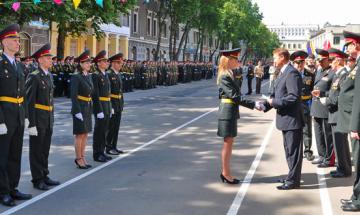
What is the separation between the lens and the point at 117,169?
873 centimetres

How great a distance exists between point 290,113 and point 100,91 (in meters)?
3.73

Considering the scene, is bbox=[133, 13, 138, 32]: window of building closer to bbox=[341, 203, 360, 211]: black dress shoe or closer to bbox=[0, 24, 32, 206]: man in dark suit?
bbox=[0, 24, 32, 206]: man in dark suit

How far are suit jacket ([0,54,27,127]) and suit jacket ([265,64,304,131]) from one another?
12.1 ft

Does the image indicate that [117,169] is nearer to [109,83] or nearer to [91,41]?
[109,83]

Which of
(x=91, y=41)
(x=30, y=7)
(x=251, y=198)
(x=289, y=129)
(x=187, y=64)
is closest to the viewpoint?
(x=251, y=198)

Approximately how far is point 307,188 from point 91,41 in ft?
117

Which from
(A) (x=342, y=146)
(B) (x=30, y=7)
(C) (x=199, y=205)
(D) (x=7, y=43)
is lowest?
(C) (x=199, y=205)

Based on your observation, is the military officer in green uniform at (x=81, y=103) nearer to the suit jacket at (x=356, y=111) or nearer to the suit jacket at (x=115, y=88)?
the suit jacket at (x=115, y=88)

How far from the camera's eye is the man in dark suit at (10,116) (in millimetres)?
6461

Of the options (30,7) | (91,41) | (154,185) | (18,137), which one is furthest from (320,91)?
(91,41)

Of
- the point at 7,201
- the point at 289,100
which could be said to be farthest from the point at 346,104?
the point at 7,201

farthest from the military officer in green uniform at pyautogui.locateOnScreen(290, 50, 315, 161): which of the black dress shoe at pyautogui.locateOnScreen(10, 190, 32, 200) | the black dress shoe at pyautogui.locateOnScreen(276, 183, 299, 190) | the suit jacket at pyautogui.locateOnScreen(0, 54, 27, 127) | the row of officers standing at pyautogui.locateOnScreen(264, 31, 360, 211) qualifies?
the black dress shoe at pyautogui.locateOnScreen(10, 190, 32, 200)

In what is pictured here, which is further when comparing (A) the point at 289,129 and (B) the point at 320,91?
(B) the point at 320,91

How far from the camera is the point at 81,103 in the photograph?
8.73 meters
